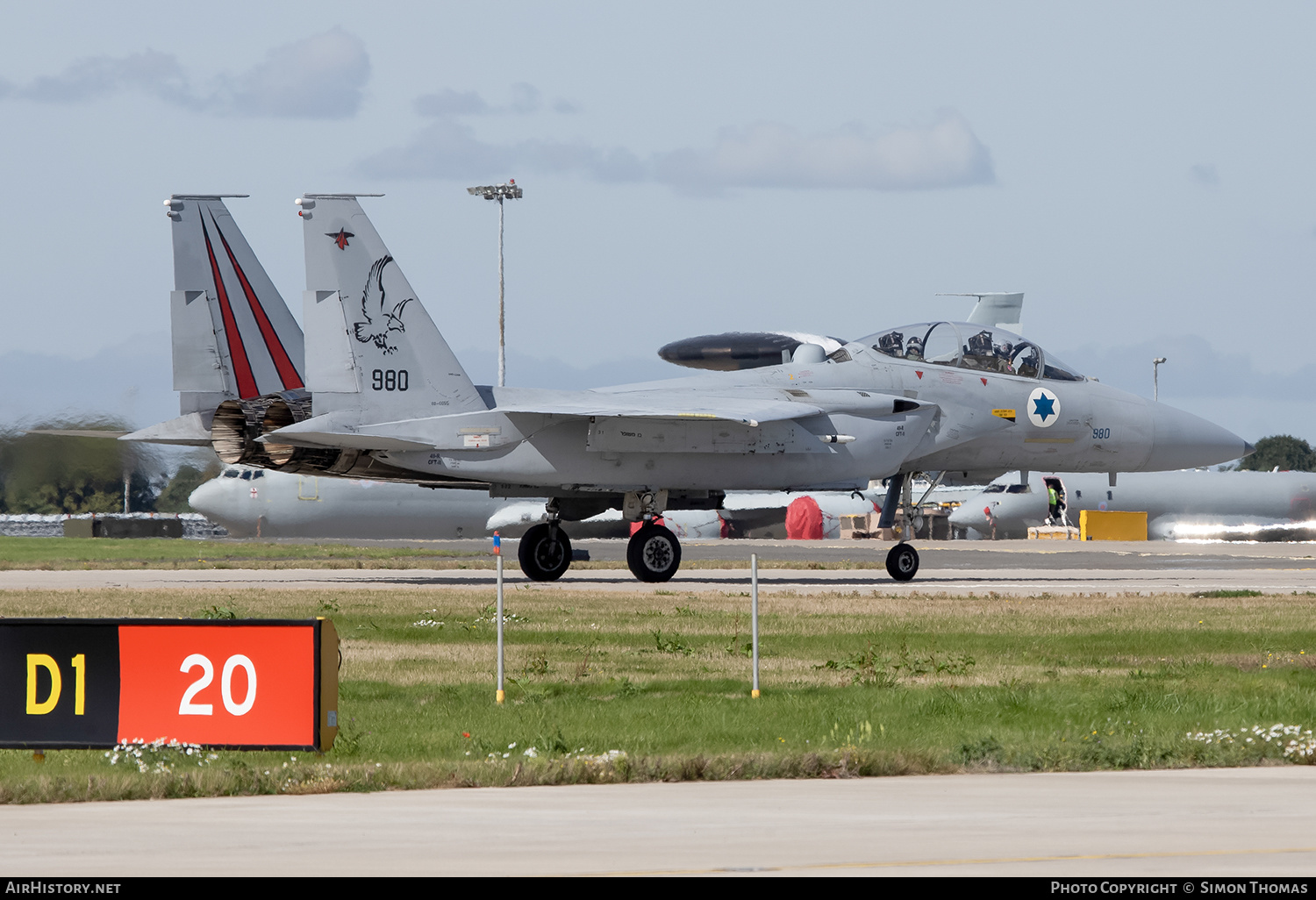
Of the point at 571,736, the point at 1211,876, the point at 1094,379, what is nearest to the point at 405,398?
the point at 1094,379

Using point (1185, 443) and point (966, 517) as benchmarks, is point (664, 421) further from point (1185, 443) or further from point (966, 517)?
point (966, 517)

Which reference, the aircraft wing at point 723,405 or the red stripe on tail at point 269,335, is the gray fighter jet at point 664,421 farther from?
the red stripe on tail at point 269,335

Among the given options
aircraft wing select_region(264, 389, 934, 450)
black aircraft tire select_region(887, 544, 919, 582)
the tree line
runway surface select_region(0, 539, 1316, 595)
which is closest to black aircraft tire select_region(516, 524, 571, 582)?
runway surface select_region(0, 539, 1316, 595)

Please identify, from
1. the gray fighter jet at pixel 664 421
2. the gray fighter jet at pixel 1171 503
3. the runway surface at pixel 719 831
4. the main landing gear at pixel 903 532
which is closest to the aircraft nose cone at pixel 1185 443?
the gray fighter jet at pixel 664 421

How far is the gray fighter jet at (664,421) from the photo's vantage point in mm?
25094

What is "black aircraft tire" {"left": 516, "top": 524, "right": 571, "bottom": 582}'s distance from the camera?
92.6 ft

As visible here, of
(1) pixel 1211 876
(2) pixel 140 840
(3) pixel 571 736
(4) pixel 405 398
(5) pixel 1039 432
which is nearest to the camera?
(1) pixel 1211 876

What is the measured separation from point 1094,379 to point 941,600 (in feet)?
31.4

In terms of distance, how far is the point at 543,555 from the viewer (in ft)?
92.7

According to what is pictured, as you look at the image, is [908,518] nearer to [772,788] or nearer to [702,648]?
[702,648]

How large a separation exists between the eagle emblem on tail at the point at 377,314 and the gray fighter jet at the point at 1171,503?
4242 cm

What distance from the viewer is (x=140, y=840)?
264 inches

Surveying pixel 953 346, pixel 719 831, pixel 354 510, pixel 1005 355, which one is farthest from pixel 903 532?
pixel 354 510

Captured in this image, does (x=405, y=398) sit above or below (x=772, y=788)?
above
